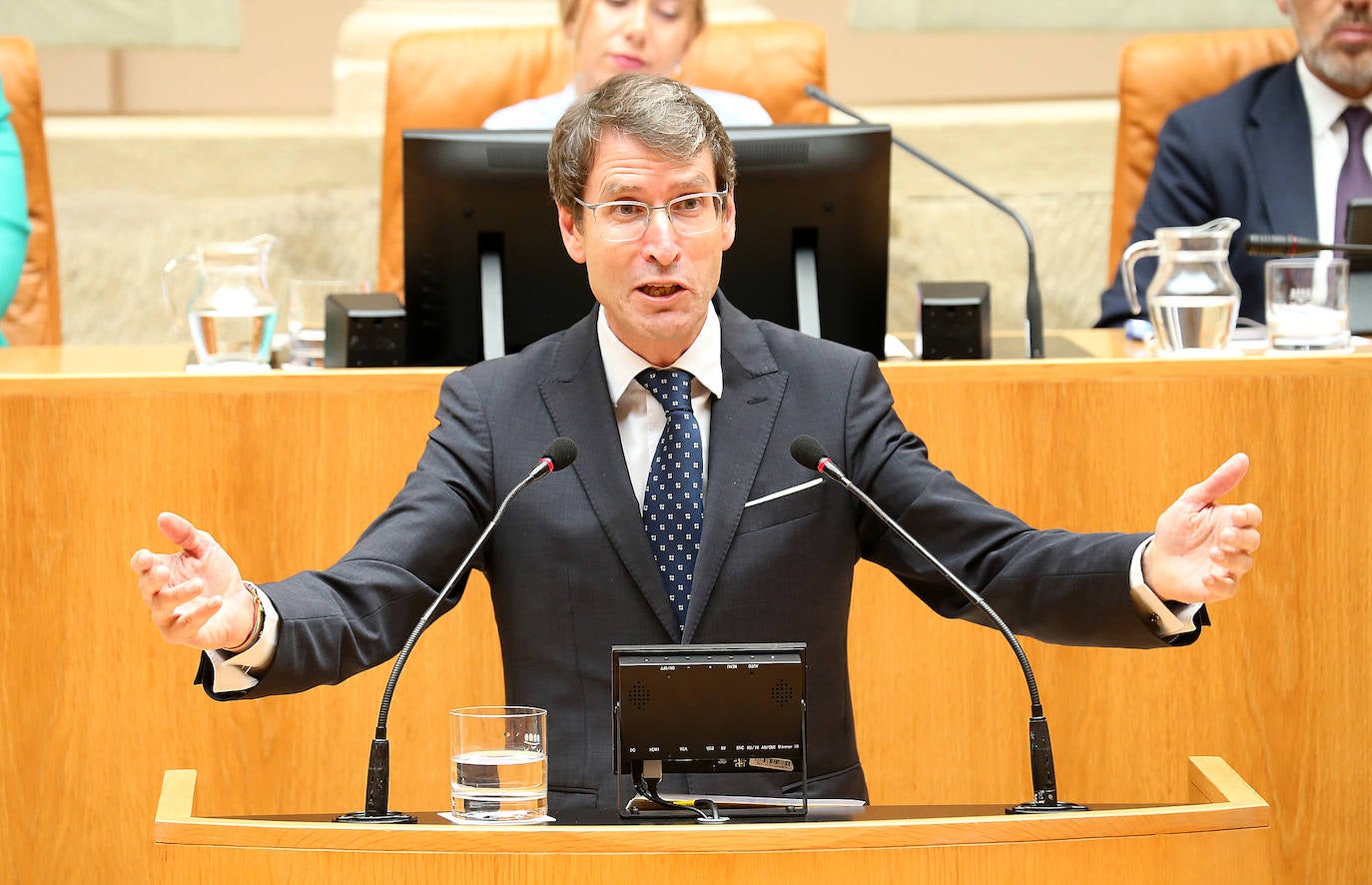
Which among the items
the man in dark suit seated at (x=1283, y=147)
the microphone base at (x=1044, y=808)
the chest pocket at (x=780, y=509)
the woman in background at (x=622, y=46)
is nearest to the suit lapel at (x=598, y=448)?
the chest pocket at (x=780, y=509)

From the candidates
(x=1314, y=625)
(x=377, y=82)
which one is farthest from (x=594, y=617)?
(x=377, y=82)

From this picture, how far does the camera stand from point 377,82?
183 inches

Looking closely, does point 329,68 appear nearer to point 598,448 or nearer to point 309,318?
point 309,318

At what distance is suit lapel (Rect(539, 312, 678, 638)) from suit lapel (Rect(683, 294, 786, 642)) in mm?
53

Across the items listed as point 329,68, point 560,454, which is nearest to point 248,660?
point 560,454

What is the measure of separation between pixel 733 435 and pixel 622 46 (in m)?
1.36

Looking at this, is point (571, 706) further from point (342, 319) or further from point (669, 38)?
point (669, 38)

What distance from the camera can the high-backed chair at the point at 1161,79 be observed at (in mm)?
3582

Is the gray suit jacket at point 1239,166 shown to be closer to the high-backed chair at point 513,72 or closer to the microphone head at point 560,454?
the high-backed chair at point 513,72

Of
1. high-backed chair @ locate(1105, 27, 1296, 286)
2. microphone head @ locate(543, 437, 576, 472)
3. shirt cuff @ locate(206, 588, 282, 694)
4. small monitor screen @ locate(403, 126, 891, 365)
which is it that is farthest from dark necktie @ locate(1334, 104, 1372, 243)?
shirt cuff @ locate(206, 588, 282, 694)

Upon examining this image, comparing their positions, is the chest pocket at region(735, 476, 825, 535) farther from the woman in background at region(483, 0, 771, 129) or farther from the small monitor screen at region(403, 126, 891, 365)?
the woman in background at region(483, 0, 771, 129)

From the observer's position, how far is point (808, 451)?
1646mm

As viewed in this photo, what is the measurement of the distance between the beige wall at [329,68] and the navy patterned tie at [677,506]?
323cm

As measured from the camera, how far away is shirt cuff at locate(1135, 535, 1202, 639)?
5.32ft
